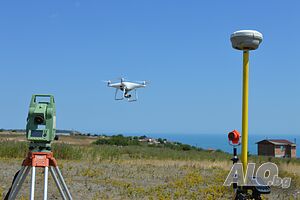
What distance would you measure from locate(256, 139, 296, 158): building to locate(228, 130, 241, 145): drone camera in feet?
105

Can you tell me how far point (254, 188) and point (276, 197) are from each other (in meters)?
3.78

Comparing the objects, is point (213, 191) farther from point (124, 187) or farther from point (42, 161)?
point (42, 161)

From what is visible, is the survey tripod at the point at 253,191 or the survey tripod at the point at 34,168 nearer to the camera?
the survey tripod at the point at 34,168

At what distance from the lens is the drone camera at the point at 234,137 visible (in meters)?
4.67

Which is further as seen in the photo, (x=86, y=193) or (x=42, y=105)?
(x=86, y=193)

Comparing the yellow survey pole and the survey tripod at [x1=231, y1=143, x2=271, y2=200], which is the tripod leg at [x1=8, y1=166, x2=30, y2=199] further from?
the yellow survey pole

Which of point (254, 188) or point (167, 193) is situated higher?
point (254, 188)

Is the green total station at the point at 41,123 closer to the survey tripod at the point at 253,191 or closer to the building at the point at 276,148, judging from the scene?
the survey tripod at the point at 253,191

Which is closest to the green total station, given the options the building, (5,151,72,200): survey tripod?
(5,151,72,200): survey tripod

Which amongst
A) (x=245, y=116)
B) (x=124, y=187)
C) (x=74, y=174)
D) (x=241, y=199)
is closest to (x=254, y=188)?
(x=241, y=199)

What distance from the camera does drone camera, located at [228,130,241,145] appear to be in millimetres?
4672

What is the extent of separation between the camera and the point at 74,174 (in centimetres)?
991

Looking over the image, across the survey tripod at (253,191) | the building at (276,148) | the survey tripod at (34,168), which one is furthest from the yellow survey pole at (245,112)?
the building at (276,148)

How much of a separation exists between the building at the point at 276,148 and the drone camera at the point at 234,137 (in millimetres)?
31928
